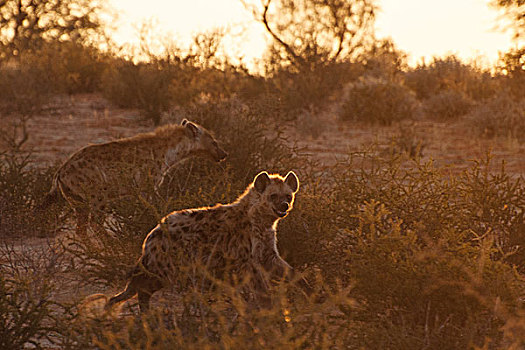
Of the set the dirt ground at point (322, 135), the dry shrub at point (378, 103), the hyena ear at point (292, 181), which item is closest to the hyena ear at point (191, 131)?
the hyena ear at point (292, 181)

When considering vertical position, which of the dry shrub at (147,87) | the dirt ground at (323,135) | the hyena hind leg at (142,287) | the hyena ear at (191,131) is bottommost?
the hyena hind leg at (142,287)

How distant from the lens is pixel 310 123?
55.7ft

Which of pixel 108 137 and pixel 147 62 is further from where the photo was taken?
pixel 147 62

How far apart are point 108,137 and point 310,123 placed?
15.0 ft

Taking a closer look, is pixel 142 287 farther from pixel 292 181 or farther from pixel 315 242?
pixel 315 242

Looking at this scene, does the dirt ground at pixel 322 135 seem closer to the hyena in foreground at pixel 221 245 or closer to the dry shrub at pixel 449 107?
the dry shrub at pixel 449 107

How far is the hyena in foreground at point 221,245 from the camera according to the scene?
485 cm

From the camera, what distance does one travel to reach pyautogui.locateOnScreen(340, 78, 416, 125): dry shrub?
18.5 meters

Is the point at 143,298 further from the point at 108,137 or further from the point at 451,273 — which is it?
the point at 108,137

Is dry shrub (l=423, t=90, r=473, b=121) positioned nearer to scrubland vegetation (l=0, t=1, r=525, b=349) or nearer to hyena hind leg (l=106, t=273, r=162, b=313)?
scrubland vegetation (l=0, t=1, r=525, b=349)

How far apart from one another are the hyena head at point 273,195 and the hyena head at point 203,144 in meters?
2.85

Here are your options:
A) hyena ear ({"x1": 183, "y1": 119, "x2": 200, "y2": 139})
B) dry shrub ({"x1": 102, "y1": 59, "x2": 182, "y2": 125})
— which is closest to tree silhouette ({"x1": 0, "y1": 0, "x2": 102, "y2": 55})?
dry shrub ({"x1": 102, "y1": 59, "x2": 182, "y2": 125})

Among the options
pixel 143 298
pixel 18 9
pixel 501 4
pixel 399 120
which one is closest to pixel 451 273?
pixel 143 298

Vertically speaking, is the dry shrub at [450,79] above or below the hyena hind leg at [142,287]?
above
